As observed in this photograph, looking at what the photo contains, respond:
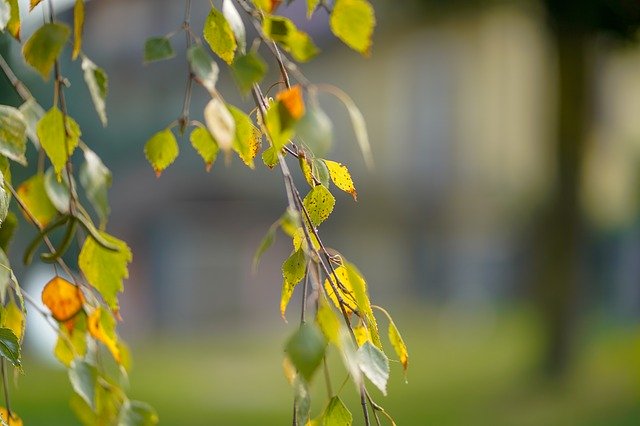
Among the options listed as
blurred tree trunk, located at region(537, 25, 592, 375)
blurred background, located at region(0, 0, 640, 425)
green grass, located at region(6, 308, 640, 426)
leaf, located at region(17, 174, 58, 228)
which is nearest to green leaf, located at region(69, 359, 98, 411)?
leaf, located at region(17, 174, 58, 228)

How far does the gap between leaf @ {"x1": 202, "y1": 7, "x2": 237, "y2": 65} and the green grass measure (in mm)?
3096

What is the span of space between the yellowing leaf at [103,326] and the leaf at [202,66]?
0.74ft

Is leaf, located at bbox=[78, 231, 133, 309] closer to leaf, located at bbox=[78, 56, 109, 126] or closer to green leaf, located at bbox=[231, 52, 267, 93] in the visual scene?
leaf, located at bbox=[78, 56, 109, 126]

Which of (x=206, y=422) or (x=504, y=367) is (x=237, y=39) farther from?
(x=504, y=367)

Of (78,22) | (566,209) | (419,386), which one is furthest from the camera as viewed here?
(419,386)

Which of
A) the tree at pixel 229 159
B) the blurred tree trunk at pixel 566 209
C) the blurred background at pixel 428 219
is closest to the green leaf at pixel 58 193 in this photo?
the tree at pixel 229 159

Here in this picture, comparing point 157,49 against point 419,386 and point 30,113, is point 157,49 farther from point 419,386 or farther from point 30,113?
point 419,386

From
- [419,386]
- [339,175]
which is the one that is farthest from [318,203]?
[419,386]

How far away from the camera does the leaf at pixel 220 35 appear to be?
520 millimetres

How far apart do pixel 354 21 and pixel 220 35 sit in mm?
93

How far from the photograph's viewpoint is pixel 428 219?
781 centimetres

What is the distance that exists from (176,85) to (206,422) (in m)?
3.08

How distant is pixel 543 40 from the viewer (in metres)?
4.48

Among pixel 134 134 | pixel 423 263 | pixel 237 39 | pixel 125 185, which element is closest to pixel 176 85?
pixel 134 134
